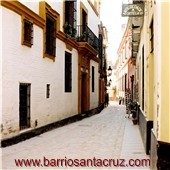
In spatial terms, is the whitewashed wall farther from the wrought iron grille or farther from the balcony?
the balcony

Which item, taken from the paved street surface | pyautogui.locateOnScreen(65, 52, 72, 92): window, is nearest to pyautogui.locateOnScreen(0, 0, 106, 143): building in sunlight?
pyautogui.locateOnScreen(65, 52, 72, 92): window

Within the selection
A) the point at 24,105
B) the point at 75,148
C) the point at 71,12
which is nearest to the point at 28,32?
the point at 24,105

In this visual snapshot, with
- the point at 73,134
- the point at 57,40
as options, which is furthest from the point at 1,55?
the point at 57,40

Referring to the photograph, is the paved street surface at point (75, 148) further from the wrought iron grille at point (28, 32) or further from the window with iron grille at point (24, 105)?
the wrought iron grille at point (28, 32)

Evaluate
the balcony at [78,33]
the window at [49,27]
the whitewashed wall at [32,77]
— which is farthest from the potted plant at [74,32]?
the window at [49,27]

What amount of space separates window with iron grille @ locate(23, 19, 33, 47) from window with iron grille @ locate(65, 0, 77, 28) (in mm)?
5091

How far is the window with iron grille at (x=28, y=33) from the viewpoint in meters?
9.44

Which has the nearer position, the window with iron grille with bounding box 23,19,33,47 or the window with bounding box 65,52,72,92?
the window with iron grille with bounding box 23,19,33,47

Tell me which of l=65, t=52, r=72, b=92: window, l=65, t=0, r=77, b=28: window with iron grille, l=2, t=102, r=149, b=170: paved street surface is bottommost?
l=2, t=102, r=149, b=170: paved street surface

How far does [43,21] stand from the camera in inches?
428

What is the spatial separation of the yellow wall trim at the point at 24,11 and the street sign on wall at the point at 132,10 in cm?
259

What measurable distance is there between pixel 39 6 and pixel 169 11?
6903 millimetres

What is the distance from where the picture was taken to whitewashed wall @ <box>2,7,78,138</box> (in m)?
8.19

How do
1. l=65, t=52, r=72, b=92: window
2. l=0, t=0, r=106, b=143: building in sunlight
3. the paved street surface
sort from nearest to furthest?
the paved street surface, l=0, t=0, r=106, b=143: building in sunlight, l=65, t=52, r=72, b=92: window
